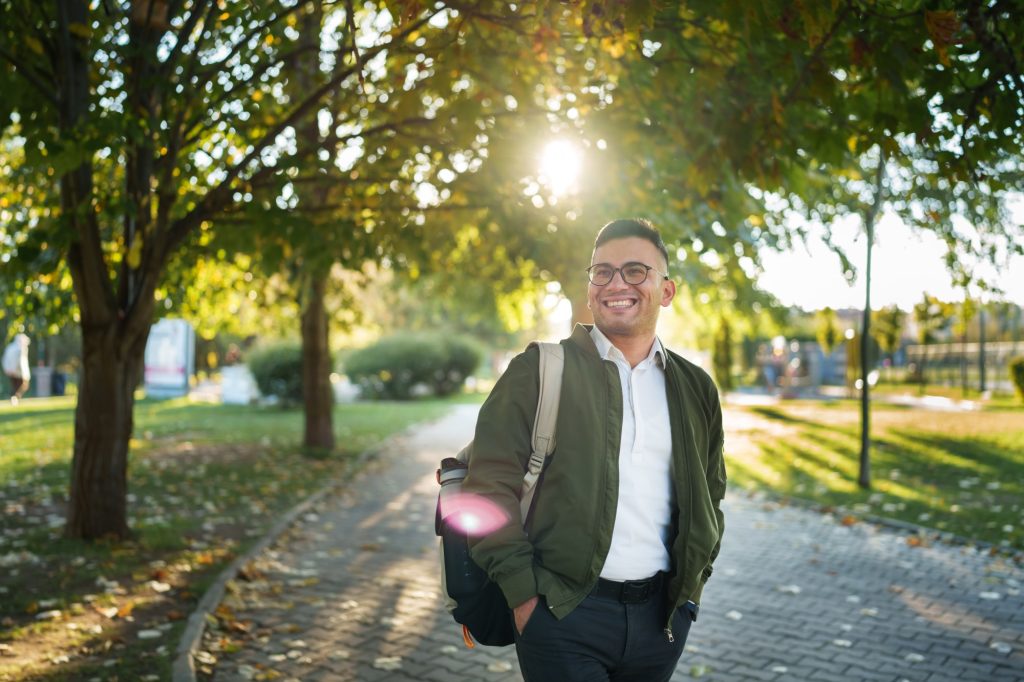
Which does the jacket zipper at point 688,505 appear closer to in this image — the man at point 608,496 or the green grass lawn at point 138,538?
the man at point 608,496

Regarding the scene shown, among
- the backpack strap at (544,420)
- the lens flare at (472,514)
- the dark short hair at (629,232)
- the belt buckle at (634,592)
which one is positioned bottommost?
the belt buckle at (634,592)

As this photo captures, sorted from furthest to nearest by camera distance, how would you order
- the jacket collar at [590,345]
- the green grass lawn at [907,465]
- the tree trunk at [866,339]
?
the tree trunk at [866,339] → the green grass lawn at [907,465] → the jacket collar at [590,345]

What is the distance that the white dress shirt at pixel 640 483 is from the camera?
9.39 feet

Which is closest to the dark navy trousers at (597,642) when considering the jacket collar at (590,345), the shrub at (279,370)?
the jacket collar at (590,345)

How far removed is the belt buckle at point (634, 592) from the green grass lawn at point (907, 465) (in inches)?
309

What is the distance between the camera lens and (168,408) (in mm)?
30266

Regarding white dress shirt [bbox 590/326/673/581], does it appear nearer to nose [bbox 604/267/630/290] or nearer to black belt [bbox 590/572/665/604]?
black belt [bbox 590/572/665/604]

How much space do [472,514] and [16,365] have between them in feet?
74.0

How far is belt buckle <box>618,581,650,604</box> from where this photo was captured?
284 centimetres

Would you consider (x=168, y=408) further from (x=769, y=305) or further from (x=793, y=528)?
(x=793, y=528)

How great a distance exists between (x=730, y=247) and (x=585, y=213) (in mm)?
1588

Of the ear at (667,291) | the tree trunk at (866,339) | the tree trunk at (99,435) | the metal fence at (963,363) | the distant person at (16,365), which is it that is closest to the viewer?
the ear at (667,291)

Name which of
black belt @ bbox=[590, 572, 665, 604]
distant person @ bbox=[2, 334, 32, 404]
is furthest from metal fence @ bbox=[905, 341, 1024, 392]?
black belt @ bbox=[590, 572, 665, 604]

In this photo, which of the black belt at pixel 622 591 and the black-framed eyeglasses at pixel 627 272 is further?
the black-framed eyeglasses at pixel 627 272
